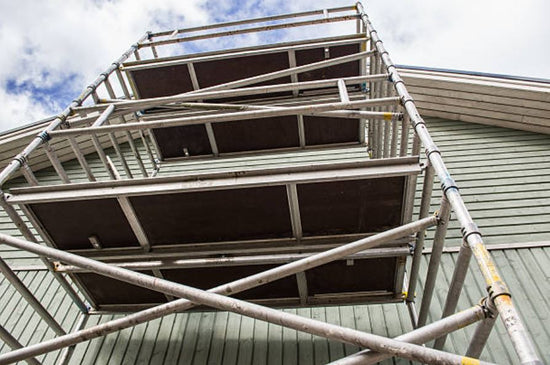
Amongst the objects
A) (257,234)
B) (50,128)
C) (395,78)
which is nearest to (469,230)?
(257,234)

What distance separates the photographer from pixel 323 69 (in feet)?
22.3

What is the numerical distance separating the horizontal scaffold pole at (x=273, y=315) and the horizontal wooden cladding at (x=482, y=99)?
290 inches

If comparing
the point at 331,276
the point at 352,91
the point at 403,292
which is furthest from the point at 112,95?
the point at 403,292

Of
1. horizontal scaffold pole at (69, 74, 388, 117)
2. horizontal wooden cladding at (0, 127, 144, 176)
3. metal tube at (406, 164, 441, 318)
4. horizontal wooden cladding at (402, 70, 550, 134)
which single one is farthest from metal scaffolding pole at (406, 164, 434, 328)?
horizontal wooden cladding at (0, 127, 144, 176)

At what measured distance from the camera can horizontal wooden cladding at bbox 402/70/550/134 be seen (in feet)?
28.8

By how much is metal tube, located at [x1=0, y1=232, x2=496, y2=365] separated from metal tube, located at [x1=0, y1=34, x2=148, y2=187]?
88 centimetres

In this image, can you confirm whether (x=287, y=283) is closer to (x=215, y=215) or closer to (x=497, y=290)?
(x=215, y=215)

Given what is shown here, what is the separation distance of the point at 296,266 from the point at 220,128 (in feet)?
13.3

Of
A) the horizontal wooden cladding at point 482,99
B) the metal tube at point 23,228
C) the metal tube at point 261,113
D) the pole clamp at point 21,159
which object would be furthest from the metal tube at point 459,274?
the horizontal wooden cladding at point 482,99

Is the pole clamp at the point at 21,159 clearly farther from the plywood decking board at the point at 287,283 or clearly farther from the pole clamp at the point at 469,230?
the pole clamp at the point at 469,230

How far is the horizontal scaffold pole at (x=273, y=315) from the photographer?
2.39m

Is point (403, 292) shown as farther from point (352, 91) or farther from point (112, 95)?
point (112, 95)

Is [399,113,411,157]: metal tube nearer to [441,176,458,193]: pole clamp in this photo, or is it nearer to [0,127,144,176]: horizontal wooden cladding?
[441,176,458,193]: pole clamp

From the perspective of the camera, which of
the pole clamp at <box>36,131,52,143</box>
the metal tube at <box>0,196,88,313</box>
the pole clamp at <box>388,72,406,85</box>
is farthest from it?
the pole clamp at <box>388,72,406,85</box>
